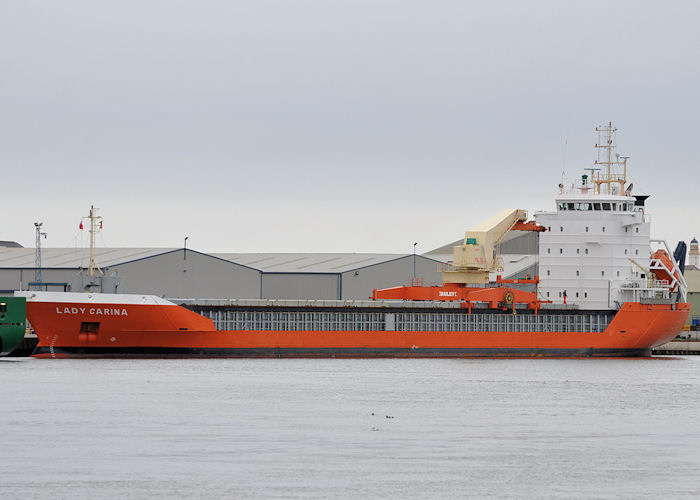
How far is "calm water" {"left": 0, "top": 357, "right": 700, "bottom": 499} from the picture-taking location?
27.8 metres

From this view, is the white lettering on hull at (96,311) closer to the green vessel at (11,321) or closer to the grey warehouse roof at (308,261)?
the green vessel at (11,321)

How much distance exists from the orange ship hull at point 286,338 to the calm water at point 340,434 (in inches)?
182

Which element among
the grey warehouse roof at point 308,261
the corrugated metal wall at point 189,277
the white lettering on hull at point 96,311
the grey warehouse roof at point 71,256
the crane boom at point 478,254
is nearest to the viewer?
the white lettering on hull at point 96,311

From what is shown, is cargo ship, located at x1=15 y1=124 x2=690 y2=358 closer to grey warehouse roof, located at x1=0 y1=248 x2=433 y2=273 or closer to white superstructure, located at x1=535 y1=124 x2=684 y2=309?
white superstructure, located at x1=535 y1=124 x2=684 y2=309

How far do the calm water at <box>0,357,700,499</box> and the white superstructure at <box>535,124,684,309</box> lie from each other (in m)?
13.1

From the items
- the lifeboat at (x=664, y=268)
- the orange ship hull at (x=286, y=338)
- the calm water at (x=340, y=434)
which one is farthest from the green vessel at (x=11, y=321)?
the lifeboat at (x=664, y=268)

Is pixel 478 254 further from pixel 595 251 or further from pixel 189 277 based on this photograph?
pixel 189 277

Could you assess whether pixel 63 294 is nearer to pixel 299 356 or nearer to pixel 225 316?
pixel 225 316

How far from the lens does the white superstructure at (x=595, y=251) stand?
68.9m

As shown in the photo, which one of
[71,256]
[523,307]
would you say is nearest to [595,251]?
[523,307]

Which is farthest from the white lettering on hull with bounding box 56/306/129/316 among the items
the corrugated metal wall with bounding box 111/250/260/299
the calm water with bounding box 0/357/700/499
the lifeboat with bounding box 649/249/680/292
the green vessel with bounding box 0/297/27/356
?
the lifeboat with bounding box 649/249/680/292

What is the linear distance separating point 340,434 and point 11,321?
3148 cm

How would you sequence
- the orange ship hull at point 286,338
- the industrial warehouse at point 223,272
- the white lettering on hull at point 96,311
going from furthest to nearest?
1. the industrial warehouse at point 223,272
2. the orange ship hull at point 286,338
3. the white lettering on hull at point 96,311

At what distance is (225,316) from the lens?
64.4 m
